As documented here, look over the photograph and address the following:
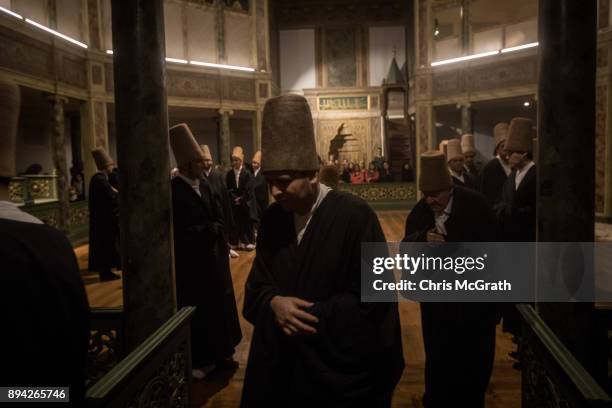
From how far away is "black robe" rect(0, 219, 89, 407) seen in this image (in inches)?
34.0

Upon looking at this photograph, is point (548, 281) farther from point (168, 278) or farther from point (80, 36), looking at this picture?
point (80, 36)

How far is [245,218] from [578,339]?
609 cm

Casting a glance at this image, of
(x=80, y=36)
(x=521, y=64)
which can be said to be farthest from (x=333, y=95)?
(x=80, y=36)

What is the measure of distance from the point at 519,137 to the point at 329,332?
7.65ft

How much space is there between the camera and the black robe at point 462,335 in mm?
2119

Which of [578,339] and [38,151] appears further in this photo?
[38,151]

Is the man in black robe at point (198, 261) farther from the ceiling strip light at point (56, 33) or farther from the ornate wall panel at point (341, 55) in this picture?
the ornate wall panel at point (341, 55)

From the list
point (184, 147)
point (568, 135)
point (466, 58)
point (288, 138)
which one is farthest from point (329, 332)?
point (466, 58)

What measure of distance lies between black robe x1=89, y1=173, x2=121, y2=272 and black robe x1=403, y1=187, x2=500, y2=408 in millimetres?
4476

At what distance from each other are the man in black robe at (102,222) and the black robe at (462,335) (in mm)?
4478

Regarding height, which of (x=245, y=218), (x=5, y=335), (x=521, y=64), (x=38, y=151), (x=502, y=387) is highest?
(x=521, y=64)

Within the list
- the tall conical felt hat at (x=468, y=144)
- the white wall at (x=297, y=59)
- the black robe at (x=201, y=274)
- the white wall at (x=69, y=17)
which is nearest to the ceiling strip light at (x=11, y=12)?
the white wall at (x=69, y=17)

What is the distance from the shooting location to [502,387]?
271cm

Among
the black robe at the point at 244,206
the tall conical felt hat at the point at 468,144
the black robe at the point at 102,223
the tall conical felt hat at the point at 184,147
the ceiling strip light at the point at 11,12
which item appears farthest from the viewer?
the black robe at the point at 244,206
